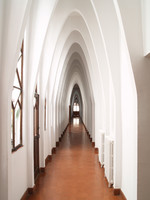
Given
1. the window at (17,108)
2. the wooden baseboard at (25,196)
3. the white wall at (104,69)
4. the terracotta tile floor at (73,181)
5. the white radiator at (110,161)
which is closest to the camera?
the white wall at (104,69)

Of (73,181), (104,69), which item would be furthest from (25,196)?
(104,69)

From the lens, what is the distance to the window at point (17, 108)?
3.52 m

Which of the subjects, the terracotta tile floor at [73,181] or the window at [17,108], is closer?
the window at [17,108]

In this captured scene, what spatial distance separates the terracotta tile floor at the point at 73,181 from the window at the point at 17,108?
1.60 m

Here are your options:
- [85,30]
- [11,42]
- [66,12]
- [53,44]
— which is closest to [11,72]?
[11,42]

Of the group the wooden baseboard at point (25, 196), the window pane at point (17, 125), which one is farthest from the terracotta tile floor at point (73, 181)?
the window pane at point (17, 125)

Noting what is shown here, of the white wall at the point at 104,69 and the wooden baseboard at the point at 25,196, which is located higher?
the white wall at the point at 104,69

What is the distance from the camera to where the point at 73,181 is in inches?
191

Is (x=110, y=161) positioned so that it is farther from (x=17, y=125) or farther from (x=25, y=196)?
(x=17, y=125)

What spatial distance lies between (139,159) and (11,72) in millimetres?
2736

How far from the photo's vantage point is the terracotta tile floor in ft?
13.2

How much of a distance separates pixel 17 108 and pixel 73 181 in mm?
2880

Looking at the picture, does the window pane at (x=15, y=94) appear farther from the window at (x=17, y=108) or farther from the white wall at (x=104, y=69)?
the white wall at (x=104, y=69)

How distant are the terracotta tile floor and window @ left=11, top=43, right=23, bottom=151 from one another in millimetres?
1596
